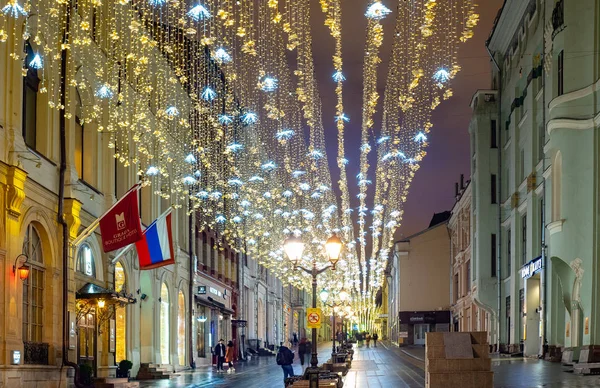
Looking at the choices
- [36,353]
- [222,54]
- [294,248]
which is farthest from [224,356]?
[222,54]

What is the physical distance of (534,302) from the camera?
4684cm

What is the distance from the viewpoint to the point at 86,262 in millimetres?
33375

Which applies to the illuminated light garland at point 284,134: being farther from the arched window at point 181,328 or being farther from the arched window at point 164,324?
the arched window at point 181,328

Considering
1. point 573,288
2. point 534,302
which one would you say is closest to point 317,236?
point 534,302

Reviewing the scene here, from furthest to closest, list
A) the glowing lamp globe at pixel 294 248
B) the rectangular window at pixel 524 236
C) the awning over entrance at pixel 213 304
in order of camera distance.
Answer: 1. the awning over entrance at pixel 213 304
2. the rectangular window at pixel 524 236
3. the glowing lamp globe at pixel 294 248

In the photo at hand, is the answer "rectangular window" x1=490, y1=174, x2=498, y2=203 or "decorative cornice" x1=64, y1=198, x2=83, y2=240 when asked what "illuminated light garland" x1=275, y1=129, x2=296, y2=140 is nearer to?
"decorative cornice" x1=64, y1=198, x2=83, y2=240

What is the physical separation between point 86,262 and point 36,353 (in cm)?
641

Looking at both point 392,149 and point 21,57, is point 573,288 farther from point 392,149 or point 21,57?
point 21,57

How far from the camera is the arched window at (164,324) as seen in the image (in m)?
46.5

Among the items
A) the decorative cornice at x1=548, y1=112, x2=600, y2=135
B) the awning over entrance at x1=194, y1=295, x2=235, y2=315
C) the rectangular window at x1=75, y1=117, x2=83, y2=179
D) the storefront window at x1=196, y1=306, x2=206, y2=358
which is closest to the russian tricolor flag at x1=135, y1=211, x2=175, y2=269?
the rectangular window at x1=75, y1=117, x2=83, y2=179

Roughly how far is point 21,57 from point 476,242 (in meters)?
37.8

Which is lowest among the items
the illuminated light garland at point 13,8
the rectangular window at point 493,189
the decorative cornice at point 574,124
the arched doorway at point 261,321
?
the arched doorway at point 261,321

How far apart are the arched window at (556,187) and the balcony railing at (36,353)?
1980 centimetres

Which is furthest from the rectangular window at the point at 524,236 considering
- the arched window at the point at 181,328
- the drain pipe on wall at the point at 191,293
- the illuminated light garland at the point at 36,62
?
the illuminated light garland at the point at 36,62
